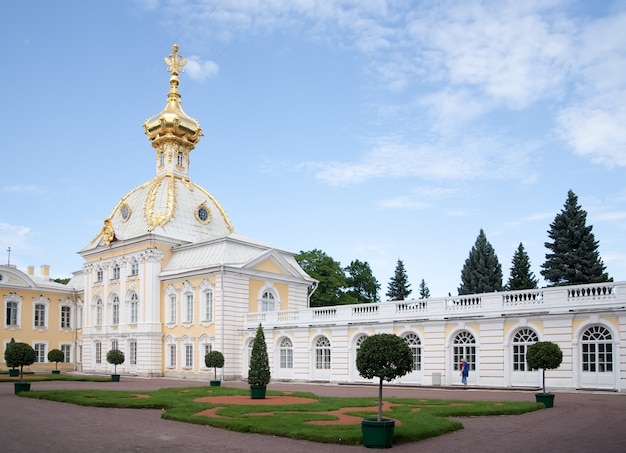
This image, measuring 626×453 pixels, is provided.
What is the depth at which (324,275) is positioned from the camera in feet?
187

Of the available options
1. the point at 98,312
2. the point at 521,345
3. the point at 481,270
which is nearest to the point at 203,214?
the point at 98,312

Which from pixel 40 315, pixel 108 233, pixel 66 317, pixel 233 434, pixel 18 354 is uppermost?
pixel 108 233

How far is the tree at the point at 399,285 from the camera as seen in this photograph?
67.6 metres

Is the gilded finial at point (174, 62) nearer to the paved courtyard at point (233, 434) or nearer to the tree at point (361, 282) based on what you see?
the tree at point (361, 282)

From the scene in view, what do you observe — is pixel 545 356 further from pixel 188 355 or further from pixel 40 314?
pixel 40 314

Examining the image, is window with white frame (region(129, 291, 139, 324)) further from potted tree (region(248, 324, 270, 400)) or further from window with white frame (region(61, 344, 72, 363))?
Answer: potted tree (region(248, 324, 270, 400))

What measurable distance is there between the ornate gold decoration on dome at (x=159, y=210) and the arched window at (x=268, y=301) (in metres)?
9.31

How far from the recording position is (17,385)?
26266 millimetres

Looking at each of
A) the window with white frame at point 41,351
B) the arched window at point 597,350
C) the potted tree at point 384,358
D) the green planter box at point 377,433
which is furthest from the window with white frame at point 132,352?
the green planter box at point 377,433

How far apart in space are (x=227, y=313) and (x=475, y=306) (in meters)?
16.1

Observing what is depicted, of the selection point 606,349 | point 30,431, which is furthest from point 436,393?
point 30,431

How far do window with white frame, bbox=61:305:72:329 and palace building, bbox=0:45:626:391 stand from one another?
3.5 inches

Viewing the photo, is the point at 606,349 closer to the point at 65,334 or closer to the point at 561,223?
the point at 561,223

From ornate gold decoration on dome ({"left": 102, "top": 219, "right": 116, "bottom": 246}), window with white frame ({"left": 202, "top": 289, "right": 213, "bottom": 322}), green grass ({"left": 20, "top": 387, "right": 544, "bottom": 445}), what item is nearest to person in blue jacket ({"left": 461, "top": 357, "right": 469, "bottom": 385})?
green grass ({"left": 20, "top": 387, "right": 544, "bottom": 445})
